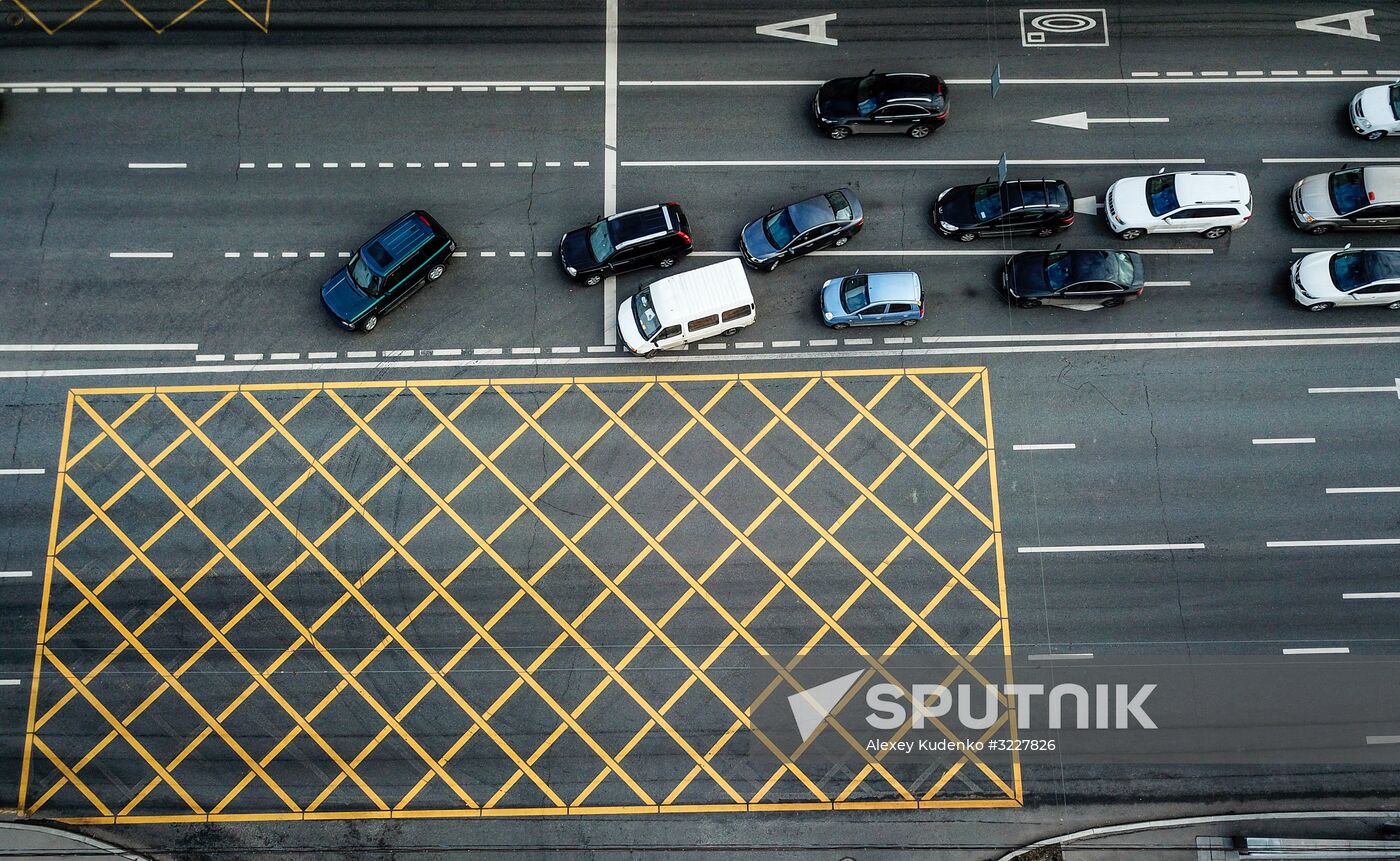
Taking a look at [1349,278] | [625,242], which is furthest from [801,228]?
[1349,278]

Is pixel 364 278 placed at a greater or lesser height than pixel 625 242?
lesser

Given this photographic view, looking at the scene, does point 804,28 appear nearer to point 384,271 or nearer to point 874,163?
point 874,163

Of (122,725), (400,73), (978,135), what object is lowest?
(122,725)

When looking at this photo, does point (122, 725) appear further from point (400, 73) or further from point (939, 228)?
point (939, 228)

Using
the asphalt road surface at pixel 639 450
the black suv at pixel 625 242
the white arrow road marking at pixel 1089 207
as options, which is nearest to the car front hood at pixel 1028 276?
the asphalt road surface at pixel 639 450

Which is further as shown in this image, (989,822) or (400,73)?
(400,73)

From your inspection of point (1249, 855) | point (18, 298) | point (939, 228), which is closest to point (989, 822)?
point (1249, 855)

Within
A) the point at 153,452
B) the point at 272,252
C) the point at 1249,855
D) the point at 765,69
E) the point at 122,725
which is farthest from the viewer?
the point at 765,69
